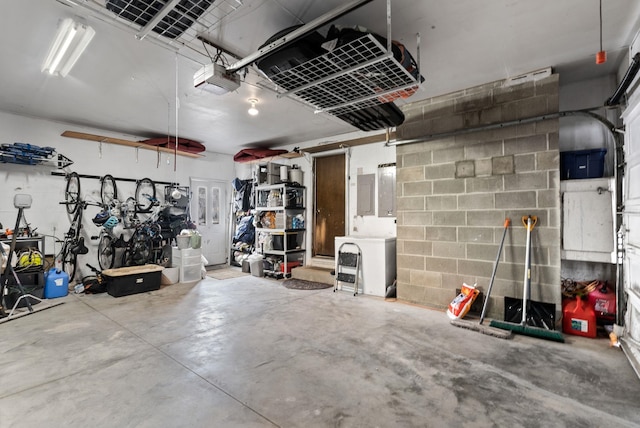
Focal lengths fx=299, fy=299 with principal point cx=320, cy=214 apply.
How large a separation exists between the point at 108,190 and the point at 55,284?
1.99m

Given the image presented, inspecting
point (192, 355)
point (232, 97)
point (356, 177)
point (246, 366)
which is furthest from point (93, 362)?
point (356, 177)

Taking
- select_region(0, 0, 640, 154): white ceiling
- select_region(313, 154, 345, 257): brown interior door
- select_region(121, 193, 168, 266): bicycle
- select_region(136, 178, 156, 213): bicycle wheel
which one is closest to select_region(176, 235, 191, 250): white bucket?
select_region(121, 193, 168, 266): bicycle

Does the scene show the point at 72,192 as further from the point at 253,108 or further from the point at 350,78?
the point at 350,78

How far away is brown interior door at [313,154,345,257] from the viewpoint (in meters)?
6.23

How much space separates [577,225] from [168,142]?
690 centimetres

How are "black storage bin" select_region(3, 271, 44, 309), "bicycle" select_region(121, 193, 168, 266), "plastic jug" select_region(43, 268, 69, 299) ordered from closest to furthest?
"black storage bin" select_region(3, 271, 44, 309) < "plastic jug" select_region(43, 268, 69, 299) < "bicycle" select_region(121, 193, 168, 266)

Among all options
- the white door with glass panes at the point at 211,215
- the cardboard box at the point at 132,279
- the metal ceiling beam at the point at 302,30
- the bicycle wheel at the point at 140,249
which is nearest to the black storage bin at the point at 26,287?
the cardboard box at the point at 132,279

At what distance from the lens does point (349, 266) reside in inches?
201

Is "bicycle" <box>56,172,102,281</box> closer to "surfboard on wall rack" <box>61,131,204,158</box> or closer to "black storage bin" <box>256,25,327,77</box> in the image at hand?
"surfboard on wall rack" <box>61,131,204,158</box>

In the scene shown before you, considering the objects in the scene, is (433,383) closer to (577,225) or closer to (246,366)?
(246,366)

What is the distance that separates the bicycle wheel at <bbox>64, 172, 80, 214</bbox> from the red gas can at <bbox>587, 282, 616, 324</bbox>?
772 centimetres

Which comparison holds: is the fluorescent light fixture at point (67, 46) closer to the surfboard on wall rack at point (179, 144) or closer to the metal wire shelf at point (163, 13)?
the metal wire shelf at point (163, 13)

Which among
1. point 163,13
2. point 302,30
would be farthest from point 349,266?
point 163,13

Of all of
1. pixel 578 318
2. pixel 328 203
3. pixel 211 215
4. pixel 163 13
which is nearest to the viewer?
pixel 163 13
